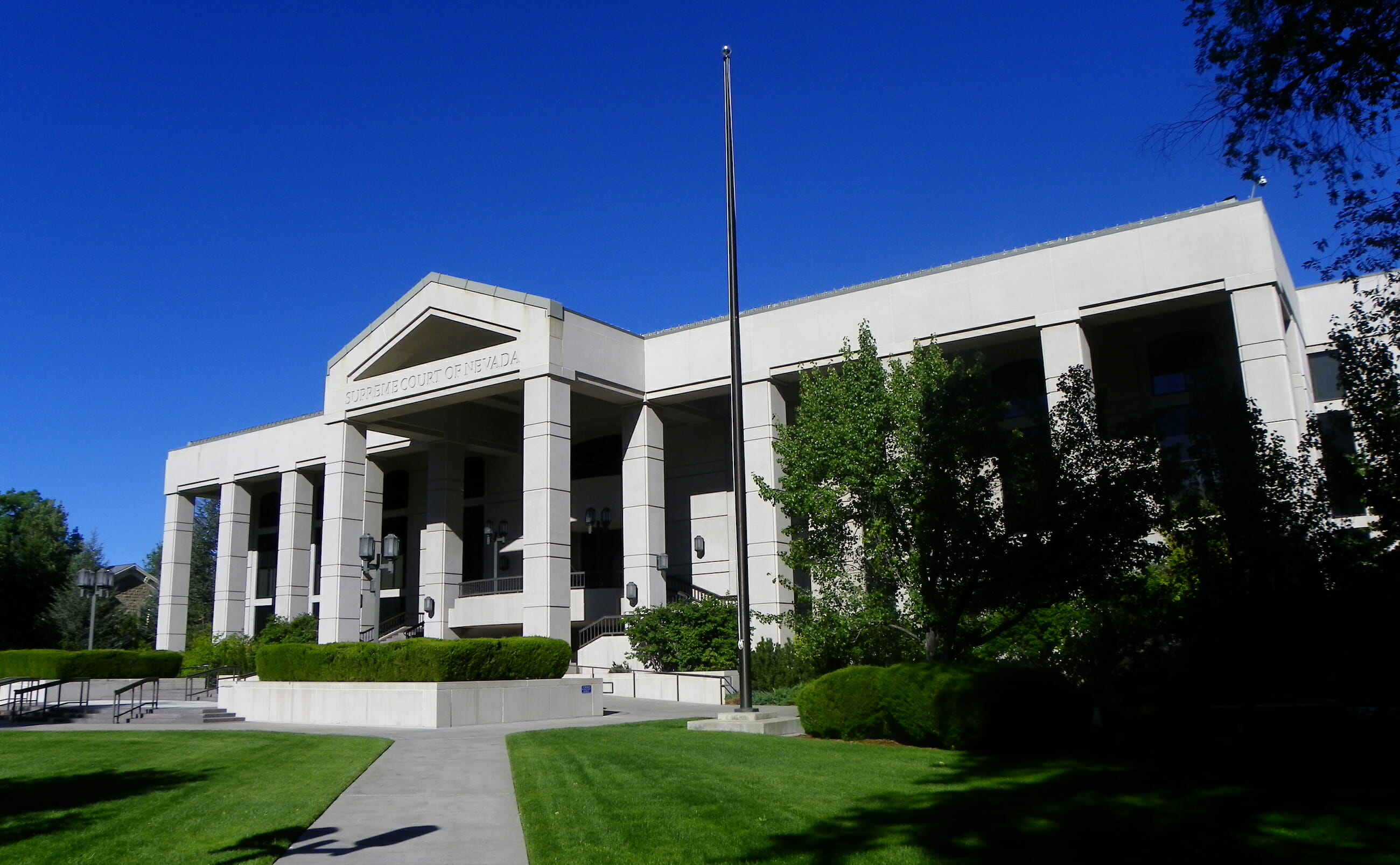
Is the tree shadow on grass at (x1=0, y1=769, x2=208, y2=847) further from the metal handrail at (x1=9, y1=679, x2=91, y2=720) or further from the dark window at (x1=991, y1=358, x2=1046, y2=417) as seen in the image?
the dark window at (x1=991, y1=358, x2=1046, y2=417)

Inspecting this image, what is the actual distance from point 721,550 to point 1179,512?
21.9 meters

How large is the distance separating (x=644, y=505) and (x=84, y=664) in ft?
64.3

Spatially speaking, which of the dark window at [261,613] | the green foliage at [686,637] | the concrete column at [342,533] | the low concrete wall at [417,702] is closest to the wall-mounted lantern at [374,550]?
the low concrete wall at [417,702]

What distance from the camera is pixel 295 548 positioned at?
44.1 m

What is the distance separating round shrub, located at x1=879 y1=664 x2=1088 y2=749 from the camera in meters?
14.4

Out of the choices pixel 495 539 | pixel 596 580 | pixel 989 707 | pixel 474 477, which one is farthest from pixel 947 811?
pixel 474 477

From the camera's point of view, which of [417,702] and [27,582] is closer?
[417,702]

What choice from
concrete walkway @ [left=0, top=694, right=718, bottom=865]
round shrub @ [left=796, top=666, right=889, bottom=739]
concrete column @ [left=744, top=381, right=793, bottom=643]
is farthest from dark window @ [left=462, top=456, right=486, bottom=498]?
round shrub @ [left=796, top=666, right=889, bottom=739]

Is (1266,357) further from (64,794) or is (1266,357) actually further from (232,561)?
(232,561)

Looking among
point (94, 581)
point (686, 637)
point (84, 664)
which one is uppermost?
point (94, 581)

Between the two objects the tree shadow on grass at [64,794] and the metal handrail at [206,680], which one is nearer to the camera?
the tree shadow on grass at [64,794]

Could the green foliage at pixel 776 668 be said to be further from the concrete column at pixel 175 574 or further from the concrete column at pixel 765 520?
the concrete column at pixel 175 574

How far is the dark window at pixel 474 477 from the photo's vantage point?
45.9 metres

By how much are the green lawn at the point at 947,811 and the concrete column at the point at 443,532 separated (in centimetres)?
2860
